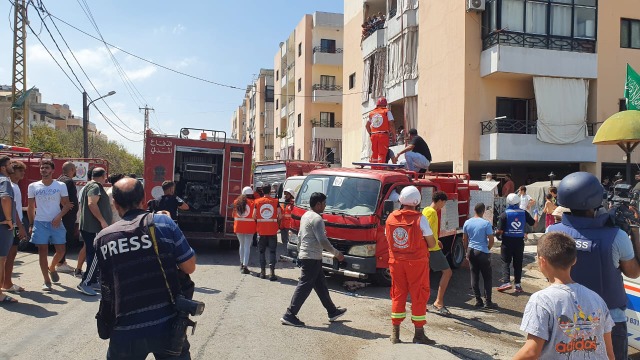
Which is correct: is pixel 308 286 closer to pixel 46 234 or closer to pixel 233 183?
pixel 46 234

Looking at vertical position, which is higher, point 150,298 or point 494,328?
point 150,298

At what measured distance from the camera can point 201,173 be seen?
13273mm

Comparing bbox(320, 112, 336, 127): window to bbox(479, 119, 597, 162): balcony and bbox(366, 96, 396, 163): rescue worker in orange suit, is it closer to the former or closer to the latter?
bbox(479, 119, 597, 162): balcony

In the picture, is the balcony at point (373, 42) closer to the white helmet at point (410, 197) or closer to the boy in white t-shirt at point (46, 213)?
the boy in white t-shirt at point (46, 213)

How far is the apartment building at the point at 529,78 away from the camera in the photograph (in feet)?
62.2

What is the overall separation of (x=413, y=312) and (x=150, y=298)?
11.4 ft

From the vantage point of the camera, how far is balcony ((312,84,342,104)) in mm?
38062

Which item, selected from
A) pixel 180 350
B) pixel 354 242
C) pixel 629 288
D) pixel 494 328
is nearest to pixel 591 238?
pixel 629 288

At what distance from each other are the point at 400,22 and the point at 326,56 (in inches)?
596

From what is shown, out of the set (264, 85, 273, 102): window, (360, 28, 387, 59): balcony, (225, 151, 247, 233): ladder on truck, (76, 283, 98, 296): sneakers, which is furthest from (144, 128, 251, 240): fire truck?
(264, 85, 273, 102): window

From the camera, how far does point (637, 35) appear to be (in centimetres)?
2044

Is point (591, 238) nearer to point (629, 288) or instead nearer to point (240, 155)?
point (629, 288)

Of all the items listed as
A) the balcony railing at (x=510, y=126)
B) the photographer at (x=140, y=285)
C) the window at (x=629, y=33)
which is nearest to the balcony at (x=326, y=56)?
the balcony railing at (x=510, y=126)

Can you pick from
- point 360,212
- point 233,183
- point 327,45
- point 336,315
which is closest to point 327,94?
point 327,45
